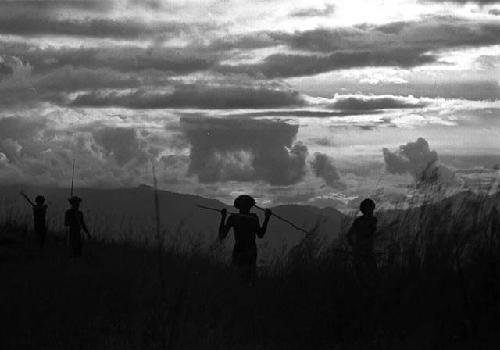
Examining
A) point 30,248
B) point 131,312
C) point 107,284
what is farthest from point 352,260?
point 30,248

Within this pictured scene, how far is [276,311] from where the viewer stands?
9875 mm

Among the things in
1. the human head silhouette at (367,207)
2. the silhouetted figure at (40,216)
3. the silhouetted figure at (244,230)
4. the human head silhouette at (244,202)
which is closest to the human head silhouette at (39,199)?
the silhouetted figure at (40,216)

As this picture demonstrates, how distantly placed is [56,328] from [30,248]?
11.1 m

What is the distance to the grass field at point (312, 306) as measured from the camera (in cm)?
785

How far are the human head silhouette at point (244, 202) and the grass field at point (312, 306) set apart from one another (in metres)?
2.19

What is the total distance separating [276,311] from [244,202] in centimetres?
463

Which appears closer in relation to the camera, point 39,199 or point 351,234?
point 351,234

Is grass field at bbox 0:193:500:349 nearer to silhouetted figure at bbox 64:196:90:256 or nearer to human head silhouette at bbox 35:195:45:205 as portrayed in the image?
silhouetted figure at bbox 64:196:90:256

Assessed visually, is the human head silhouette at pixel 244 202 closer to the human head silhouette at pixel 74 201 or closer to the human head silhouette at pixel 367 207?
the human head silhouette at pixel 367 207

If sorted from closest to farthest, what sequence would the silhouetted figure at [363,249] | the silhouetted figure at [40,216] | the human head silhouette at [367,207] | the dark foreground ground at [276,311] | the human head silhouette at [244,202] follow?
1. the dark foreground ground at [276,311]
2. the silhouetted figure at [363,249]
3. the human head silhouette at [367,207]
4. the human head silhouette at [244,202]
5. the silhouetted figure at [40,216]

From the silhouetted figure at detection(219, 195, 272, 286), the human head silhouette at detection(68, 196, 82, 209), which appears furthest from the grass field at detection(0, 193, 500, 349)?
the human head silhouette at detection(68, 196, 82, 209)

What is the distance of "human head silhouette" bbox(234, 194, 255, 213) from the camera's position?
1431cm

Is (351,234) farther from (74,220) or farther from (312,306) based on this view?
(74,220)

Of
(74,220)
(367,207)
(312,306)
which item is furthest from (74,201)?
(312,306)
